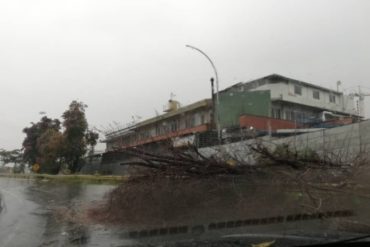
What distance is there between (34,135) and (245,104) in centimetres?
3083

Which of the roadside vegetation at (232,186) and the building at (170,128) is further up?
the building at (170,128)

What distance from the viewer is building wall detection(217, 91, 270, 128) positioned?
47.7 metres

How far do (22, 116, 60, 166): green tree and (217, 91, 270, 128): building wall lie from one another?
25.2 m

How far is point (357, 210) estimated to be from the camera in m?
8.78

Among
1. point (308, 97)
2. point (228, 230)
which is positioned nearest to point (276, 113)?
point (308, 97)

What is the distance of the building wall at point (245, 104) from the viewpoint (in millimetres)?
47719

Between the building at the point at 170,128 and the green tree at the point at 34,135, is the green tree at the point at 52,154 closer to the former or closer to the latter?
the green tree at the point at 34,135

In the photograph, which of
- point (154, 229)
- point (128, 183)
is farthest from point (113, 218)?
point (154, 229)

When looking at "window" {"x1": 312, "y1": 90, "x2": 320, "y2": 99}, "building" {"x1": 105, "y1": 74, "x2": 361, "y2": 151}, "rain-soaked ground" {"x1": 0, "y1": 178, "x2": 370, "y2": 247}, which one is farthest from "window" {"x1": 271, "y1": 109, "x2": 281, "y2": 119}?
"rain-soaked ground" {"x1": 0, "y1": 178, "x2": 370, "y2": 247}

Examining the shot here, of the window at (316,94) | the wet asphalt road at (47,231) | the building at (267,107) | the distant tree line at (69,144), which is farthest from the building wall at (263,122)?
the wet asphalt road at (47,231)

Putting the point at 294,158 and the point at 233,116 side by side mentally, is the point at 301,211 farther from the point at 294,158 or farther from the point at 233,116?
the point at 233,116

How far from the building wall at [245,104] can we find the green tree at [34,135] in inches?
992

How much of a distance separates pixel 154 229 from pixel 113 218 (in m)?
2.38

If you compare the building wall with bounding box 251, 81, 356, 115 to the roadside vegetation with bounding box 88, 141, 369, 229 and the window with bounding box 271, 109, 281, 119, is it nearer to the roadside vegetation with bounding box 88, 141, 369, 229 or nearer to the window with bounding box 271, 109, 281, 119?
the window with bounding box 271, 109, 281, 119
